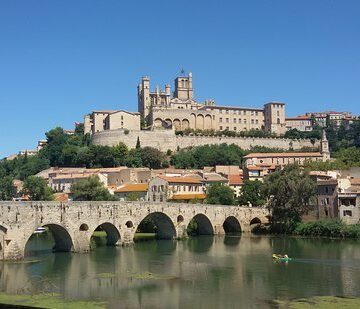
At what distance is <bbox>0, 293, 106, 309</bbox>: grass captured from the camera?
23312 millimetres

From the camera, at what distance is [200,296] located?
2598 cm

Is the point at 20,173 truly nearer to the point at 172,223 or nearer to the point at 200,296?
the point at 172,223

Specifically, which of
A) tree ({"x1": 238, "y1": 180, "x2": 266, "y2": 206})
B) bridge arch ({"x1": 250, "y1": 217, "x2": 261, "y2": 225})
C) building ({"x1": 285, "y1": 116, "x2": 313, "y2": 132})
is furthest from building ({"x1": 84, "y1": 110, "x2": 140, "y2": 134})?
bridge arch ({"x1": 250, "y1": 217, "x2": 261, "y2": 225})

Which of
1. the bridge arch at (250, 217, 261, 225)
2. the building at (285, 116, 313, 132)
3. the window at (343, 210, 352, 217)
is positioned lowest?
the bridge arch at (250, 217, 261, 225)

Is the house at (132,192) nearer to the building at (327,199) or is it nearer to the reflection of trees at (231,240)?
the reflection of trees at (231,240)

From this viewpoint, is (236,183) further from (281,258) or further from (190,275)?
(190,275)

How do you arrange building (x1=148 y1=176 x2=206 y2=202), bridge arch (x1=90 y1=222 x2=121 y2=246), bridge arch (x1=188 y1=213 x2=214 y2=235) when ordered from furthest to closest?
building (x1=148 y1=176 x2=206 y2=202), bridge arch (x1=188 y1=213 x2=214 y2=235), bridge arch (x1=90 y1=222 x2=121 y2=246)

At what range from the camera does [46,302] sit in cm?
2394

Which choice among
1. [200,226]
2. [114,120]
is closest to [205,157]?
[114,120]

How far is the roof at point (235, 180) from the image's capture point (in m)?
75.4

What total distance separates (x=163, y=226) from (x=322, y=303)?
29.5m

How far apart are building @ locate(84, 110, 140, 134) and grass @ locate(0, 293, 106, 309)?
76.8 m

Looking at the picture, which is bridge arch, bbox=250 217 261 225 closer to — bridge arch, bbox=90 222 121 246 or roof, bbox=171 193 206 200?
roof, bbox=171 193 206 200

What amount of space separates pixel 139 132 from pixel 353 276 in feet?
235
